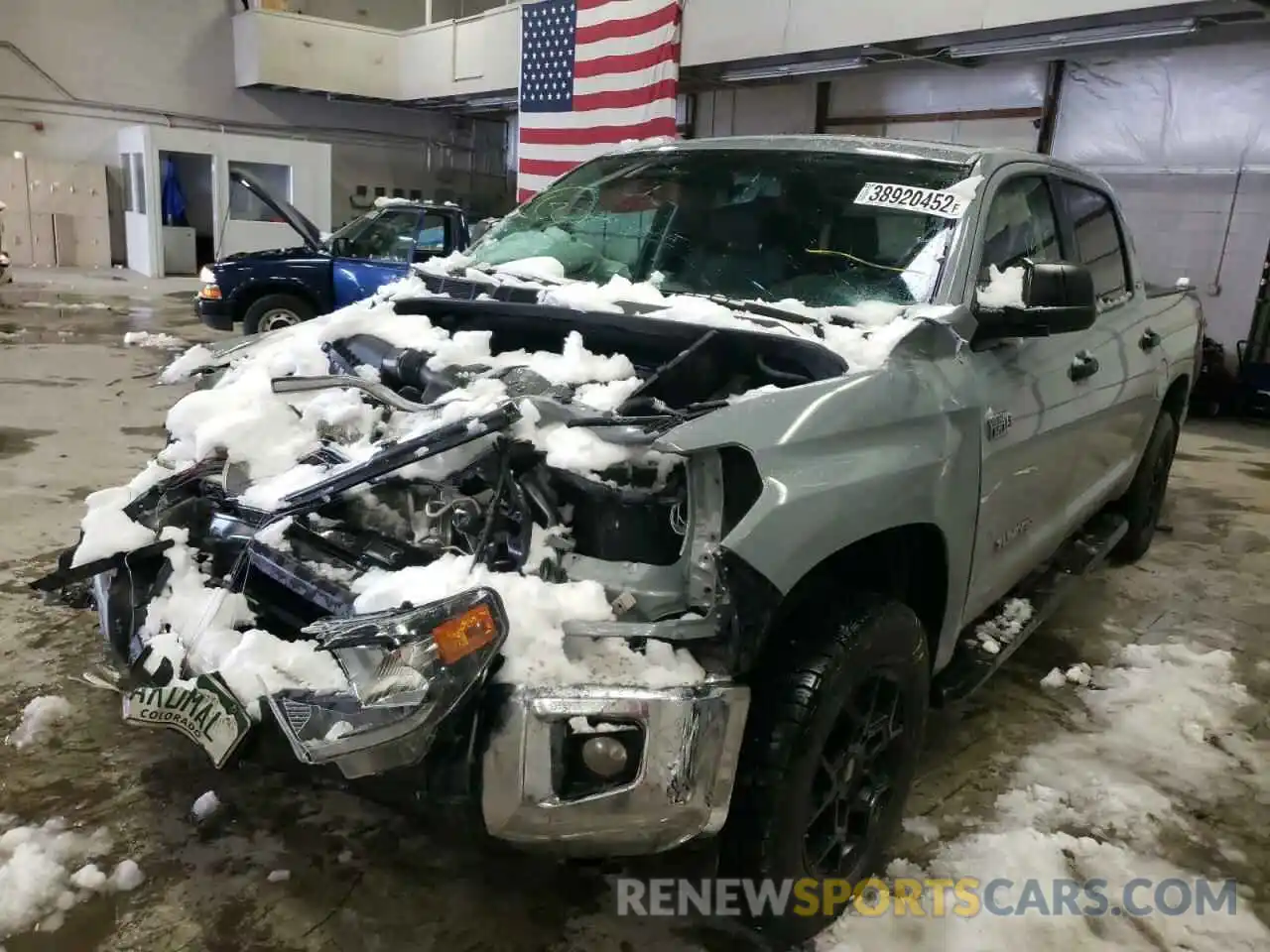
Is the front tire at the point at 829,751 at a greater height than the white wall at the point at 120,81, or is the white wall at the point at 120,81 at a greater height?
the white wall at the point at 120,81

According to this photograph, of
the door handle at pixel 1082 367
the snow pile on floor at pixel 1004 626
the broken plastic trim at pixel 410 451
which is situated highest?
the door handle at pixel 1082 367

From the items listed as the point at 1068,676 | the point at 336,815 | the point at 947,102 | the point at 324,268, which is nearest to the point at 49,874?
the point at 336,815

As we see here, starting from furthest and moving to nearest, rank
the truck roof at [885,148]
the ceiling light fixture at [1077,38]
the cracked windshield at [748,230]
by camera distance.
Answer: the ceiling light fixture at [1077,38]
the truck roof at [885,148]
the cracked windshield at [748,230]

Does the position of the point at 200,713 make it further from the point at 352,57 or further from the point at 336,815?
the point at 352,57

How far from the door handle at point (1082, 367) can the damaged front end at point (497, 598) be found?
3.69 feet

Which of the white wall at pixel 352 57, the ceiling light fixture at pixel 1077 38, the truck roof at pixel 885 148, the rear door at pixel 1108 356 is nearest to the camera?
the truck roof at pixel 885 148

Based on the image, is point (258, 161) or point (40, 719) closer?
point (40, 719)

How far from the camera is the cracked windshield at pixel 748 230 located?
2.56 metres

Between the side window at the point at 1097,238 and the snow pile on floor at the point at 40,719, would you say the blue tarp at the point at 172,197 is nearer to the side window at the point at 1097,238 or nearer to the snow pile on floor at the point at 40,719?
the snow pile on floor at the point at 40,719

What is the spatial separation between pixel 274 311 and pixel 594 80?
380 cm

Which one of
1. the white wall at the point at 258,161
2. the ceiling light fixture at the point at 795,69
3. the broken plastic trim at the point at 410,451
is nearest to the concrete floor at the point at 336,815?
the broken plastic trim at the point at 410,451

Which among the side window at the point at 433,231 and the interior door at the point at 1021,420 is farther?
the side window at the point at 433,231

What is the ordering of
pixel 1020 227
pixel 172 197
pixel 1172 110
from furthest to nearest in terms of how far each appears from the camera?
pixel 172 197 < pixel 1172 110 < pixel 1020 227

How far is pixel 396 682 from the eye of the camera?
163 cm
